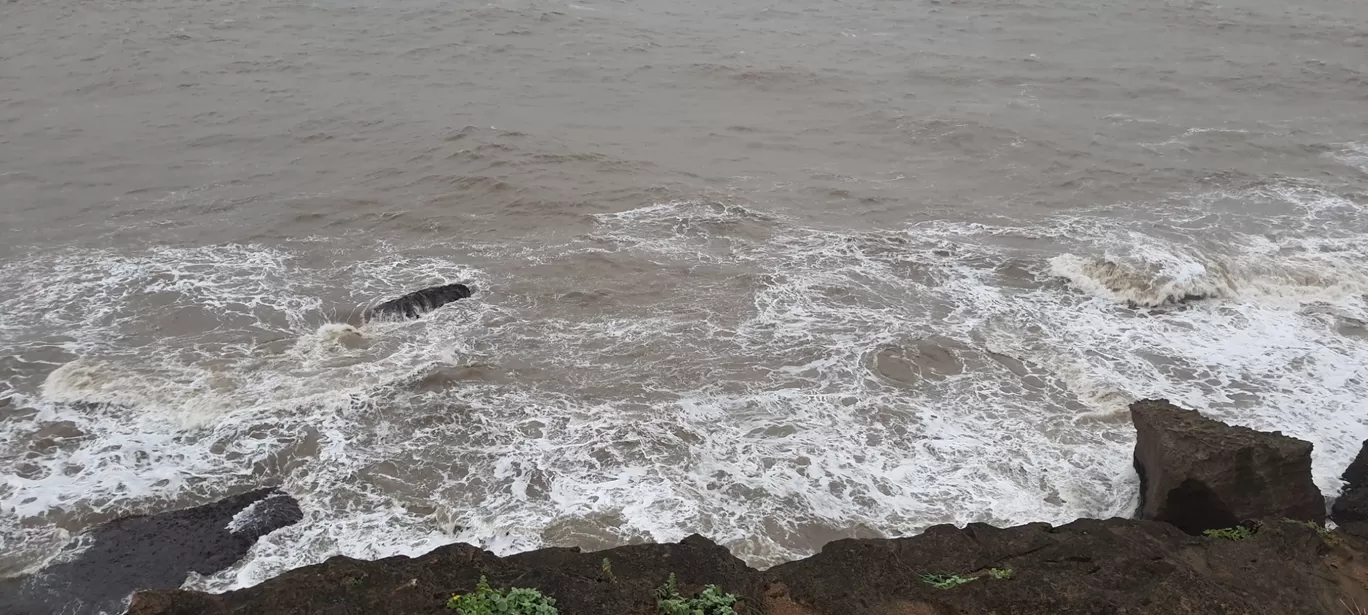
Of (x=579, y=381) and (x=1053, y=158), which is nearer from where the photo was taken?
(x=579, y=381)

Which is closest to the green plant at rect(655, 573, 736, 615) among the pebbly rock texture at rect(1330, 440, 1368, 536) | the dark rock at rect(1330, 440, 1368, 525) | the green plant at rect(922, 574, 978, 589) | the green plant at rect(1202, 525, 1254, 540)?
the green plant at rect(922, 574, 978, 589)

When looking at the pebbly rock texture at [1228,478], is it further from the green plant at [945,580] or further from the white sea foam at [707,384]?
the green plant at [945,580]

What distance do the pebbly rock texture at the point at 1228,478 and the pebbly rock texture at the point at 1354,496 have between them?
468mm

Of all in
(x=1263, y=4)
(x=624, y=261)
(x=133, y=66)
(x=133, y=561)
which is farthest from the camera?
(x=1263, y=4)

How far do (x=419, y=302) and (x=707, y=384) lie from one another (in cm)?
488

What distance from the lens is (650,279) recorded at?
14750 mm

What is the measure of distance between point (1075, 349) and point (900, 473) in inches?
162

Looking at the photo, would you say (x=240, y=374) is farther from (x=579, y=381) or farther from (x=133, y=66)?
(x=133, y=66)

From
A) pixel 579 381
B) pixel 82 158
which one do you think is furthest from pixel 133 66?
pixel 579 381

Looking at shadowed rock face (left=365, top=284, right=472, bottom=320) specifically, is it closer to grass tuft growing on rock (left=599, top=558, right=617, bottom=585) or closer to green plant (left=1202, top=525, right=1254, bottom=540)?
grass tuft growing on rock (left=599, top=558, right=617, bottom=585)

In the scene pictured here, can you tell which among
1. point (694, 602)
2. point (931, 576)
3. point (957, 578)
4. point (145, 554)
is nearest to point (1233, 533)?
point (957, 578)

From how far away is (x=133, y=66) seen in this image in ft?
81.4

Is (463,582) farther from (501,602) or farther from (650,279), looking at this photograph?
(650,279)

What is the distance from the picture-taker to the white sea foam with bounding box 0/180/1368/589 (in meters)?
9.98
